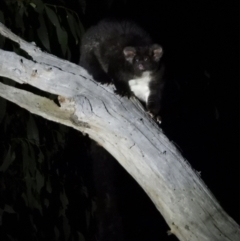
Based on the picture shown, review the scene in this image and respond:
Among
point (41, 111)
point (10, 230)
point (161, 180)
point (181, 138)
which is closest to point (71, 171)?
point (10, 230)

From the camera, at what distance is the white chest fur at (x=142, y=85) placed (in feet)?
11.4

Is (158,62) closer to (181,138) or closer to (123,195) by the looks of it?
(123,195)

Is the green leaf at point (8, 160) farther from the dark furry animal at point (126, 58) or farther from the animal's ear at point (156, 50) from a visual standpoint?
the animal's ear at point (156, 50)

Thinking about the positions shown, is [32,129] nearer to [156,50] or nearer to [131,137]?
[156,50]

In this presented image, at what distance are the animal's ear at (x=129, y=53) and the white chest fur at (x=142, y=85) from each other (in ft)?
0.46

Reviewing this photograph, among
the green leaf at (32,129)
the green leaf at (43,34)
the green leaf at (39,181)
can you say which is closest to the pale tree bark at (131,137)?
→ the green leaf at (43,34)

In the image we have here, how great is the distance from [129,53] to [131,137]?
122 centimetres

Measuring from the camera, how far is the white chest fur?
3.49 metres

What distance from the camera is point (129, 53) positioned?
3344 millimetres

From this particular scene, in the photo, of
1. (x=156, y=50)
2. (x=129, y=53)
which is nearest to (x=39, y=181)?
(x=129, y=53)

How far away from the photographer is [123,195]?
4445mm

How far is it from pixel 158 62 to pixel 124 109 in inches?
50.4

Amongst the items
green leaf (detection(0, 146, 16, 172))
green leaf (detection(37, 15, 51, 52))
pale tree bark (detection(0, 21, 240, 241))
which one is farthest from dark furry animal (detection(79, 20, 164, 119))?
pale tree bark (detection(0, 21, 240, 241))

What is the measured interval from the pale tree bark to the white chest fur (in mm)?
1065
